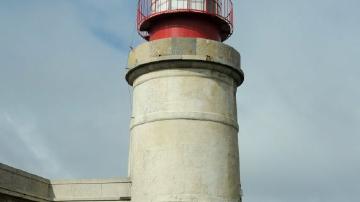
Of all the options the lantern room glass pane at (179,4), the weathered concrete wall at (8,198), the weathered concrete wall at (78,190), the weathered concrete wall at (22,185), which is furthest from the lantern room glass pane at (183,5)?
the weathered concrete wall at (8,198)

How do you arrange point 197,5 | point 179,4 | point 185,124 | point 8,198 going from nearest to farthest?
point 8,198 < point 185,124 < point 179,4 < point 197,5

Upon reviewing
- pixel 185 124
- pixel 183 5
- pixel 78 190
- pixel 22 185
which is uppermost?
pixel 183 5

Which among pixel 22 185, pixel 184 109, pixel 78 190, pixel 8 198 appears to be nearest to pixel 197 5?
pixel 184 109

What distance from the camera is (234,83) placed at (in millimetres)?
18688

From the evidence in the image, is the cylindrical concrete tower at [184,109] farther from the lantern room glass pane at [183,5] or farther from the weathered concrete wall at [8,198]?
the weathered concrete wall at [8,198]

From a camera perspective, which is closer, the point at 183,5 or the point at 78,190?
the point at 78,190

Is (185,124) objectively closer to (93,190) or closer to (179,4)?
(93,190)

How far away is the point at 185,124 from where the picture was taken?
17203 millimetres

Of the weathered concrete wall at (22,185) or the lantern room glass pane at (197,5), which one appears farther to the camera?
the lantern room glass pane at (197,5)

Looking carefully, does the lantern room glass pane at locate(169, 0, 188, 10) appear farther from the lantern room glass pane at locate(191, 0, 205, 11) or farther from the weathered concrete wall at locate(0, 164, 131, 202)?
the weathered concrete wall at locate(0, 164, 131, 202)

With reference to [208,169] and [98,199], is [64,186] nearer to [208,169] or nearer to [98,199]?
[98,199]

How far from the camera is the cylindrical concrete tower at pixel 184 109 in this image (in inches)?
667

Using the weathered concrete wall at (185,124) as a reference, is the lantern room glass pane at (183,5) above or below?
above

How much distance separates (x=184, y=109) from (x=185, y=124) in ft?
1.44
